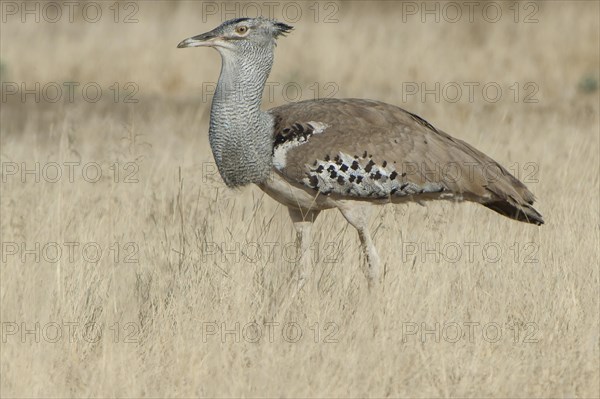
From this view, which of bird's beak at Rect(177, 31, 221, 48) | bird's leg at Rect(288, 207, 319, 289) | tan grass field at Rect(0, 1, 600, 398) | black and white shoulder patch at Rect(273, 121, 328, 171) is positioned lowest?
tan grass field at Rect(0, 1, 600, 398)

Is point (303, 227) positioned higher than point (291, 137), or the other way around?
point (291, 137)

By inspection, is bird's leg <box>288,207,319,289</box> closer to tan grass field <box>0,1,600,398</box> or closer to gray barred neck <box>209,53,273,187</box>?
tan grass field <box>0,1,600,398</box>

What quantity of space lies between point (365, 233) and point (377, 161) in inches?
13.7

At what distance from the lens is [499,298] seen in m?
5.05

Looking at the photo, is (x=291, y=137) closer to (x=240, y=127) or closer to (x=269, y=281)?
(x=240, y=127)

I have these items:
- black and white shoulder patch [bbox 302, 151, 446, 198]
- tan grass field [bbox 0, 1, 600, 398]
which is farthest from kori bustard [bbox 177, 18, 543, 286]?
tan grass field [bbox 0, 1, 600, 398]

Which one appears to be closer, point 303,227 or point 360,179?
point 360,179

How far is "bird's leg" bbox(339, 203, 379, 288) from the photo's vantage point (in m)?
5.34

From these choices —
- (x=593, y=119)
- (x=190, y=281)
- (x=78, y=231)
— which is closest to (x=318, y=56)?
(x=593, y=119)

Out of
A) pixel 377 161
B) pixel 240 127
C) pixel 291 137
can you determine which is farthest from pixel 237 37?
pixel 377 161

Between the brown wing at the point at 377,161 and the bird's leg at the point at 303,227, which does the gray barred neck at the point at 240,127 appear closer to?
the brown wing at the point at 377,161

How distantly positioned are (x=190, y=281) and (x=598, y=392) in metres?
1.91

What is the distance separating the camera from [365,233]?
17.8 ft

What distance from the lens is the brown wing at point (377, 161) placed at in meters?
5.35
